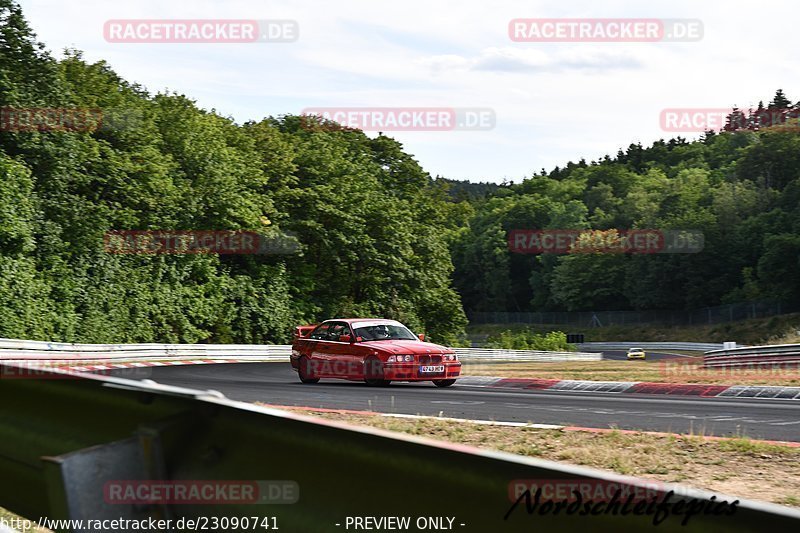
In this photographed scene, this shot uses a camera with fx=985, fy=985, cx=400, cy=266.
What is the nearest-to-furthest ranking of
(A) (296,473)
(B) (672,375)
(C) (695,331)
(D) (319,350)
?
(A) (296,473) → (D) (319,350) → (B) (672,375) → (C) (695,331)

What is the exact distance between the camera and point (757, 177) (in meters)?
123

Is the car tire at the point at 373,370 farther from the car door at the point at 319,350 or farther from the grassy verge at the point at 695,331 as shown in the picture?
the grassy verge at the point at 695,331

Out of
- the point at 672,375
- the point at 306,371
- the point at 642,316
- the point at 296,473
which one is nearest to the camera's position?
the point at 296,473

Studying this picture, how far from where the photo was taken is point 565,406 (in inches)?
568

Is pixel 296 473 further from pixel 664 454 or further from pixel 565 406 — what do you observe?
pixel 565 406

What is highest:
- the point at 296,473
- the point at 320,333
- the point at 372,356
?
the point at 296,473

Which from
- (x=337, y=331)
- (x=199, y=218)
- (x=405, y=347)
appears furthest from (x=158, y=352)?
(x=405, y=347)

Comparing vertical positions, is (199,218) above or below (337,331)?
above

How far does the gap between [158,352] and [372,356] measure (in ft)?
56.9

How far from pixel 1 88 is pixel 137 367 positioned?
11662 mm

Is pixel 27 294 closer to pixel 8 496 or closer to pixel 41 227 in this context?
pixel 41 227

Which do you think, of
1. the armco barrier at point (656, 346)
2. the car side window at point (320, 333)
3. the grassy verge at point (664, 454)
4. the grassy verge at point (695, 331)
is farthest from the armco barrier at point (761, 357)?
the armco barrier at point (656, 346)

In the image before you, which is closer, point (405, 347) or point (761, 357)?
point (405, 347)

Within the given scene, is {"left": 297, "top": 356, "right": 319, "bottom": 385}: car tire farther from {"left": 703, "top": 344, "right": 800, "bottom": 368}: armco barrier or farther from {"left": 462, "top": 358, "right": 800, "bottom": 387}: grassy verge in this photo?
{"left": 703, "top": 344, "right": 800, "bottom": 368}: armco barrier
